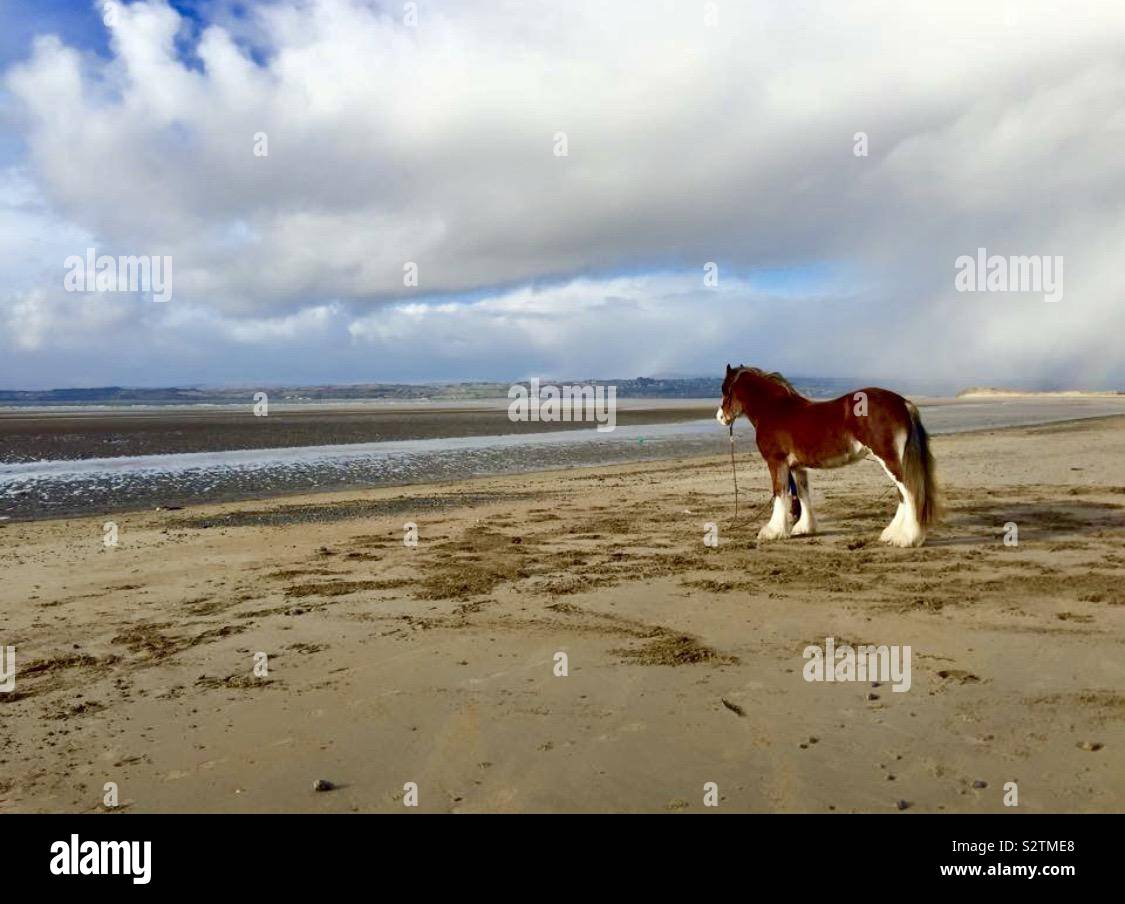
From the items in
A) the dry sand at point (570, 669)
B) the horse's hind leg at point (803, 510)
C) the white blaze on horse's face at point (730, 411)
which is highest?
the white blaze on horse's face at point (730, 411)

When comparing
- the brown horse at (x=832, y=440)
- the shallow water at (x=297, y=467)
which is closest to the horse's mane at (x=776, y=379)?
the brown horse at (x=832, y=440)

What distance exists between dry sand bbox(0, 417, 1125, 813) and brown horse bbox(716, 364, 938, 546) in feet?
1.53

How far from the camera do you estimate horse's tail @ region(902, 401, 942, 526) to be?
32.1 feet

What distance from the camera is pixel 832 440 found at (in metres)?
10.5

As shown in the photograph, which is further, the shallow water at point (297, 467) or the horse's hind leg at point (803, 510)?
the shallow water at point (297, 467)

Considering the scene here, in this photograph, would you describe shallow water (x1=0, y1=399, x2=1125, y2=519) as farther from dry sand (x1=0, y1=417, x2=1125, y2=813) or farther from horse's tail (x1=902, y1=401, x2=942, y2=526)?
horse's tail (x1=902, y1=401, x2=942, y2=526)

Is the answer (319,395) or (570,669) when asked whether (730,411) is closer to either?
(570,669)

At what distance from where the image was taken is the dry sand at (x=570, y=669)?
442 centimetres

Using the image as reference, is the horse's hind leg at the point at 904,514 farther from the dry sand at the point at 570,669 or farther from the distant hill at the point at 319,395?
the distant hill at the point at 319,395

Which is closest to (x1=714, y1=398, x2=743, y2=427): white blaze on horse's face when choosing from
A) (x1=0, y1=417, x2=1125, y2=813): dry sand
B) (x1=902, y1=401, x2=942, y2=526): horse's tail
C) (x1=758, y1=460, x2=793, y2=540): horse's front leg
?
(x1=758, y1=460, x2=793, y2=540): horse's front leg

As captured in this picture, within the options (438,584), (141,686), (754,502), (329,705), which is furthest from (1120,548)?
(141,686)

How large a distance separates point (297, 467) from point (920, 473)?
19.4 metres

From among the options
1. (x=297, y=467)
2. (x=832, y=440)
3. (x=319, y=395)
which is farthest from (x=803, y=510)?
(x=319, y=395)

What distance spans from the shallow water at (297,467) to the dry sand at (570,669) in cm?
613
